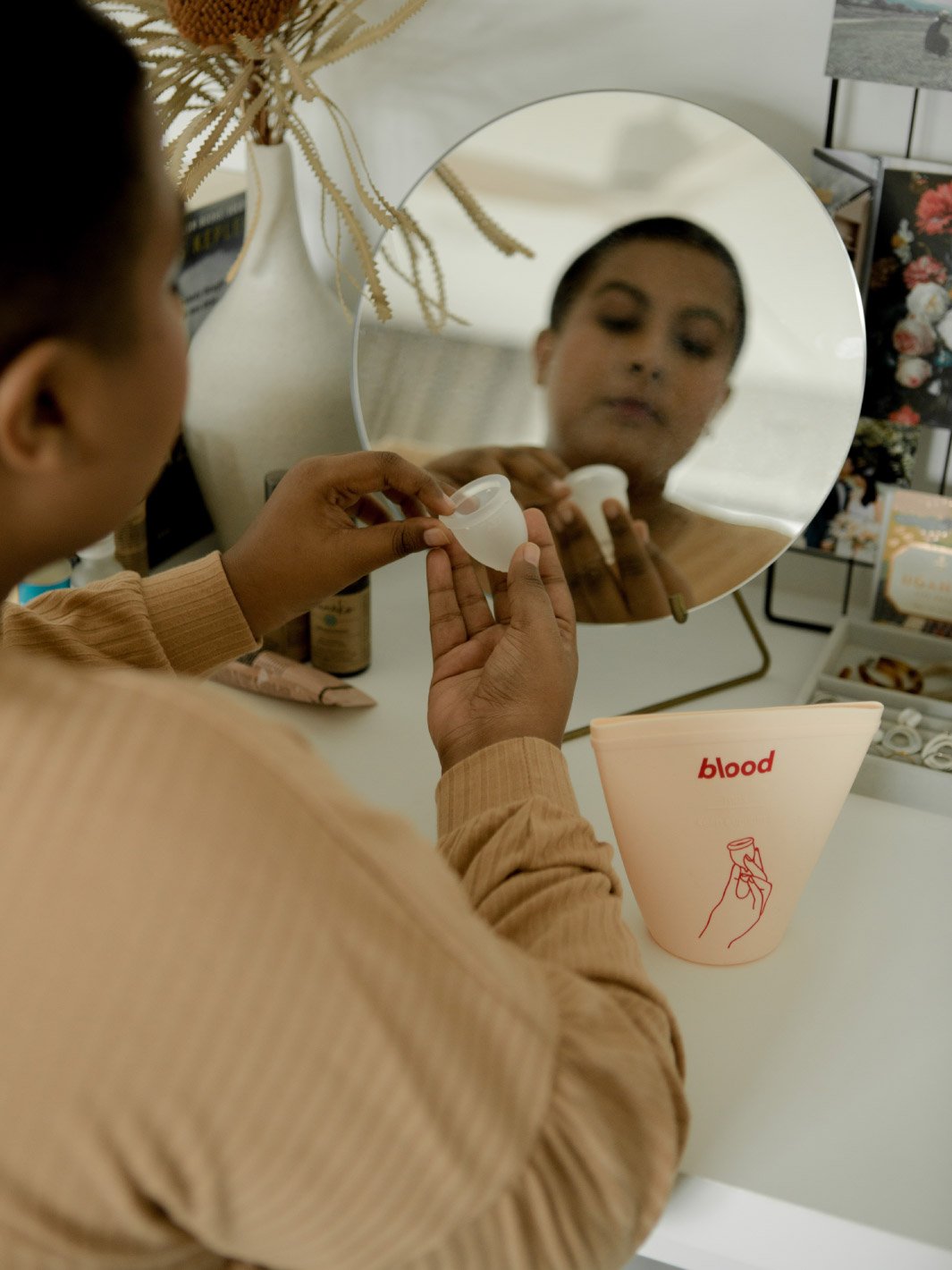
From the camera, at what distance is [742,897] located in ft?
2.36

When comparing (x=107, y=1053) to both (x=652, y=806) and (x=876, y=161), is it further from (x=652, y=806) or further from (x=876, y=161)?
(x=876, y=161)

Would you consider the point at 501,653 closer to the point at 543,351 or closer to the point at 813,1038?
the point at 813,1038

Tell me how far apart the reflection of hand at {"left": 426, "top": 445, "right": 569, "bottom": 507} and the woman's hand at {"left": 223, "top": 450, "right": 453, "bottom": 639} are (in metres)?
0.20

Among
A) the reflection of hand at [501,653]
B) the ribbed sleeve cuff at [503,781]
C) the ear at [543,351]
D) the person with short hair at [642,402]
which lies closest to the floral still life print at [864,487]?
the person with short hair at [642,402]

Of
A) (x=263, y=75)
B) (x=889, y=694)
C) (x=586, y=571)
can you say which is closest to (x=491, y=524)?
(x=586, y=571)

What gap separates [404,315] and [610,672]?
0.34 meters

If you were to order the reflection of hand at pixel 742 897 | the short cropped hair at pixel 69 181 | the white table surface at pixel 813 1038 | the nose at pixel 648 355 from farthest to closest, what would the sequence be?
1. the nose at pixel 648 355
2. the reflection of hand at pixel 742 897
3. the white table surface at pixel 813 1038
4. the short cropped hair at pixel 69 181

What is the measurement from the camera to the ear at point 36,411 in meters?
0.39

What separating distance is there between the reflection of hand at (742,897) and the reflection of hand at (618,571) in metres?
0.33

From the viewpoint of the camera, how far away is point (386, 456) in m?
0.82

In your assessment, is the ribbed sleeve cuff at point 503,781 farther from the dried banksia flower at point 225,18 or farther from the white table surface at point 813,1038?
the dried banksia flower at point 225,18

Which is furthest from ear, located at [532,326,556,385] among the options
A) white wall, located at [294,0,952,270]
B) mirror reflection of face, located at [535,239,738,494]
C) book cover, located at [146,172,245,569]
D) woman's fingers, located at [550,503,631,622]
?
book cover, located at [146,172,245,569]

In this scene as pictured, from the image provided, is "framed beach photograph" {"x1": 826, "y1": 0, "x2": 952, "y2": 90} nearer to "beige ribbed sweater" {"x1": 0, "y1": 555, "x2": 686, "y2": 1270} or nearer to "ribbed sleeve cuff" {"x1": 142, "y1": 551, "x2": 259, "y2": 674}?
"ribbed sleeve cuff" {"x1": 142, "y1": 551, "x2": 259, "y2": 674}

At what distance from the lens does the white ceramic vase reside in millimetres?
1069
